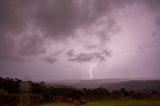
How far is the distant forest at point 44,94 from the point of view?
26.3 metres

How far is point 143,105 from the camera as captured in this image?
22875 millimetres

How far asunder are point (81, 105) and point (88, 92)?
995 centimetres

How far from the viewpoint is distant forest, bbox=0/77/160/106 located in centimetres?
2627

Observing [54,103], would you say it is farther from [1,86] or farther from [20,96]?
[1,86]

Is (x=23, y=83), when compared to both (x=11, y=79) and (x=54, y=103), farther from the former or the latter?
(x=54, y=103)

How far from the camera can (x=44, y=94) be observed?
3123 centimetres

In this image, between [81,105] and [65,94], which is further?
[65,94]

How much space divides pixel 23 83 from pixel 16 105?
1055cm

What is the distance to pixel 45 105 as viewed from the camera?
80.2 ft

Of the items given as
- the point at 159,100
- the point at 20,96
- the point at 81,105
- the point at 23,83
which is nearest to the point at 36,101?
the point at 20,96

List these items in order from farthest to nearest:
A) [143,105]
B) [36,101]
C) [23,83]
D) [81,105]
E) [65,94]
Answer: [23,83], [65,94], [36,101], [81,105], [143,105]

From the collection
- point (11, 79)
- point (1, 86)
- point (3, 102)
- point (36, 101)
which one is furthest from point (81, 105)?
point (11, 79)

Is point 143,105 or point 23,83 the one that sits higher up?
point 23,83

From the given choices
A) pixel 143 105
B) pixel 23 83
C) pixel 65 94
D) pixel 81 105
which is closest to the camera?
pixel 143 105
